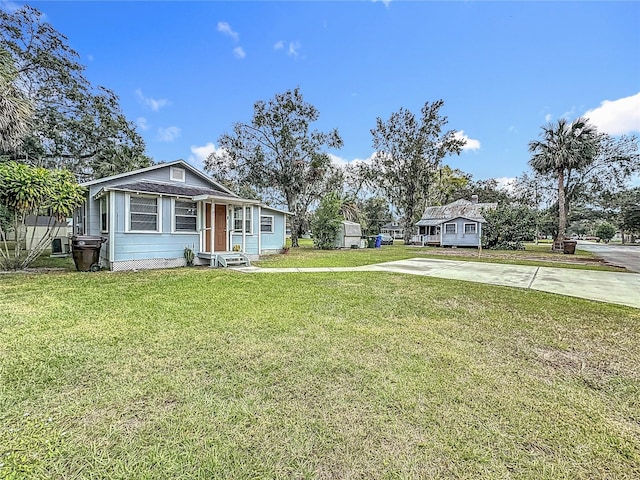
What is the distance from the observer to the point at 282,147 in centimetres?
2097

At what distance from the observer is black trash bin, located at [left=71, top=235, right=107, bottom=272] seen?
8.97 m

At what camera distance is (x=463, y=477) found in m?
1.70

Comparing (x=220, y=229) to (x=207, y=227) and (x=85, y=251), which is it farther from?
(x=85, y=251)

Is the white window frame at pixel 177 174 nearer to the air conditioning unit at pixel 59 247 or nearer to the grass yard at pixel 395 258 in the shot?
the grass yard at pixel 395 258

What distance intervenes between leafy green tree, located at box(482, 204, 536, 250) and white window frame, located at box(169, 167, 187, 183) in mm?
21408

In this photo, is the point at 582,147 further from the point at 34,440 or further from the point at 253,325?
the point at 34,440

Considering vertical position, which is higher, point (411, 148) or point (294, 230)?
point (411, 148)

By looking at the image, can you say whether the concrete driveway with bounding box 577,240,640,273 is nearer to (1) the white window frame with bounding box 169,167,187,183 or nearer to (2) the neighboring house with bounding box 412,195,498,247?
(2) the neighboring house with bounding box 412,195,498,247

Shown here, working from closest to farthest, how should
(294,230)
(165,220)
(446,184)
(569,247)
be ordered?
1. (165,220)
2. (569,247)
3. (294,230)
4. (446,184)

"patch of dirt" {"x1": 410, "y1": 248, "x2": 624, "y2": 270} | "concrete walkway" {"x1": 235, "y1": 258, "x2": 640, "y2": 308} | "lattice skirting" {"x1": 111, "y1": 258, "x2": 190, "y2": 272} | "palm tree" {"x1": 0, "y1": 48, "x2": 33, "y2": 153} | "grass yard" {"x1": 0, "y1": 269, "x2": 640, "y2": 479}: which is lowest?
"grass yard" {"x1": 0, "y1": 269, "x2": 640, "y2": 479}

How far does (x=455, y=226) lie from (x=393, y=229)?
2436cm

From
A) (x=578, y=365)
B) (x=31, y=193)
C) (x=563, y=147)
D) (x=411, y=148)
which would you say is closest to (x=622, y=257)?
(x=563, y=147)

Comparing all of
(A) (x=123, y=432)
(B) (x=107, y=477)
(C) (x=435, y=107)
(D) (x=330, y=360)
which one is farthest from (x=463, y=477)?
(C) (x=435, y=107)

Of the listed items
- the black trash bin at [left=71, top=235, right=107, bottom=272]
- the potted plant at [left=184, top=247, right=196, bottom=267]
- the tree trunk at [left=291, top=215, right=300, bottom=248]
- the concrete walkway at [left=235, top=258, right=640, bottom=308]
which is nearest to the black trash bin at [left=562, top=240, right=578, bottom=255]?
the concrete walkway at [left=235, top=258, right=640, bottom=308]
